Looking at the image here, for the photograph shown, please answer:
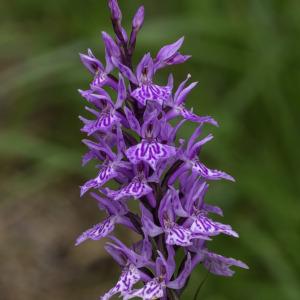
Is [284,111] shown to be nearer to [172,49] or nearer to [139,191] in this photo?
[172,49]

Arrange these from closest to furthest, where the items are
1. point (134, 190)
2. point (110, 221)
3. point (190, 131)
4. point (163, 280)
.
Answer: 1. point (134, 190)
2. point (163, 280)
3. point (110, 221)
4. point (190, 131)

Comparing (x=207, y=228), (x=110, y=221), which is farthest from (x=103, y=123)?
(x=207, y=228)

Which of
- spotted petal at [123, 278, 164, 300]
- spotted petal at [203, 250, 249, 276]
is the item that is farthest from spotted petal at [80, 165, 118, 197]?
spotted petal at [203, 250, 249, 276]

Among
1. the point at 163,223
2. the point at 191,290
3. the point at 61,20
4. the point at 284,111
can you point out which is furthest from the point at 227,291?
the point at 61,20

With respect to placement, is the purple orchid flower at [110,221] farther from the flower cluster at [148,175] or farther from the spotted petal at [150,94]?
the spotted petal at [150,94]

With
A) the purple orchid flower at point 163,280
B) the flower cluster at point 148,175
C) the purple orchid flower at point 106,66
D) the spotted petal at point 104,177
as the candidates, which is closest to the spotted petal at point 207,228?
the flower cluster at point 148,175

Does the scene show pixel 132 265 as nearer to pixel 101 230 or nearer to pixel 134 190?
pixel 101 230

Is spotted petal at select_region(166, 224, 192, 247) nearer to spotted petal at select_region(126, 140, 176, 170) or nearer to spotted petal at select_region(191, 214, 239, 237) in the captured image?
spotted petal at select_region(191, 214, 239, 237)
